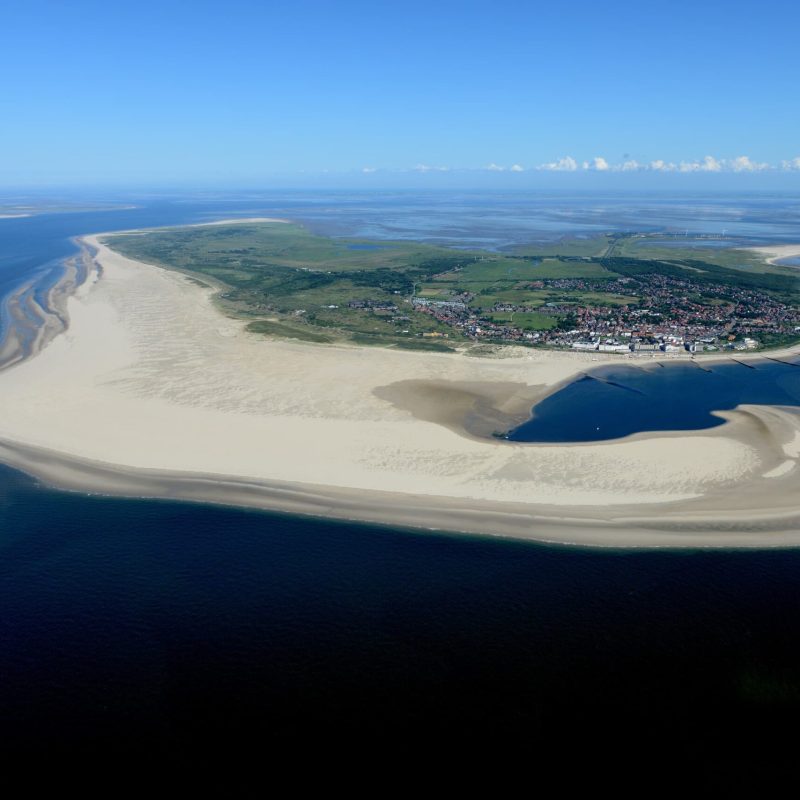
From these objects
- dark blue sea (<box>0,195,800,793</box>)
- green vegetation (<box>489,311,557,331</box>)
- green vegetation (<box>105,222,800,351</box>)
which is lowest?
dark blue sea (<box>0,195,800,793</box>)

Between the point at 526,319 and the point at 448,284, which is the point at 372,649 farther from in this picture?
the point at 448,284

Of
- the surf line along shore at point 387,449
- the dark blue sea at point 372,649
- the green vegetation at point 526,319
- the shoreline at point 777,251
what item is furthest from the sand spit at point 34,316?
the shoreline at point 777,251

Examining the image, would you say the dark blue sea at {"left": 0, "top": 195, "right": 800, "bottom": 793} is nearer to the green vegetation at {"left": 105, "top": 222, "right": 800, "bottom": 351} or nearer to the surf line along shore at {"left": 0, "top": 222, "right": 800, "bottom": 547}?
the surf line along shore at {"left": 0, "top": 222, "right": 800, "bottom": 547}

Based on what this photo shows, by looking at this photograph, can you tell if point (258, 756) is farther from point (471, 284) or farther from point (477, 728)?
point (471, 284)

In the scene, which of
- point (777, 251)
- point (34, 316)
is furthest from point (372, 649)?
point (777, 251)

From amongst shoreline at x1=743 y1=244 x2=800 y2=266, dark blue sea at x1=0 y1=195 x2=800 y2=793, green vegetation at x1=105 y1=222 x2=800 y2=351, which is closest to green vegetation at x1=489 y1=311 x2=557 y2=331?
green vegetation at x1=105 y1=222 x2=800 y2=351

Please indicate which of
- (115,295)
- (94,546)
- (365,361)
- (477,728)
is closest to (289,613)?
(477,728)

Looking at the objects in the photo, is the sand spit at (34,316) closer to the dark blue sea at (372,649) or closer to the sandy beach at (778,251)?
the dark blue sea at (372,649)
